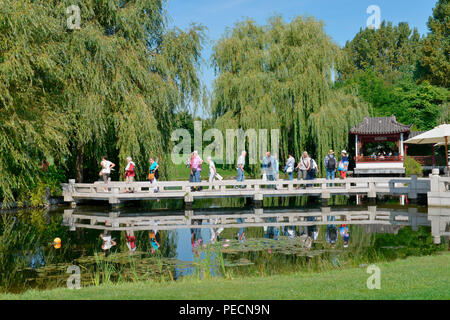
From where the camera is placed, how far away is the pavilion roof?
32.2 metres

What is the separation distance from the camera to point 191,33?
21.9 meters

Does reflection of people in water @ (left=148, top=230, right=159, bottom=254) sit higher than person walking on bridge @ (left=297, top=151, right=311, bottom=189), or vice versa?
person walking on bridge @ (left=297, top=151, right=311, bottom=189)

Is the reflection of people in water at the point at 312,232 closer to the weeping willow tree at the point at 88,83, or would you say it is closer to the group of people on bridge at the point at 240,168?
the group of people on bridge at the point at 240,168

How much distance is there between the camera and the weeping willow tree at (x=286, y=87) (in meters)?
29.2

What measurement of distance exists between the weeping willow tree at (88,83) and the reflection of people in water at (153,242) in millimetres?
5228

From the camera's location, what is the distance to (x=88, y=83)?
18.8m

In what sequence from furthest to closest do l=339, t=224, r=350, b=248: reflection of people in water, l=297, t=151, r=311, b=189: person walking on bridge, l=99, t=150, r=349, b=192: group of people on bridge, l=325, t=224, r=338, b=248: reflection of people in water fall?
l=297, t=151, r=311, b=189: person walking on bridge < l=99, t=150, r=349, b=192: group of people on bridge < l=339, t=224, r=350, b=248: reflection of people in water < l=325, t=224, r=338, b=248: reflection of people in water

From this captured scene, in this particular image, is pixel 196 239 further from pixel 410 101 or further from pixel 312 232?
pixel 410 101

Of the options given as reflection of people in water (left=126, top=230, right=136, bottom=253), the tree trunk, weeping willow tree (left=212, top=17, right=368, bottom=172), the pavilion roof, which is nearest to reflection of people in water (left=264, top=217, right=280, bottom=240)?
reflection of people in water (left=126, top=230, right=136, bottom=253)

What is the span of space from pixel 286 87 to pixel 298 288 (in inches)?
934

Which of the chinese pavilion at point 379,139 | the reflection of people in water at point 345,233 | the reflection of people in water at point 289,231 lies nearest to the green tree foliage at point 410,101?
the chinese pavilion at point 379,139

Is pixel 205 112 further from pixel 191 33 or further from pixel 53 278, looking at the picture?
pixel 53 278

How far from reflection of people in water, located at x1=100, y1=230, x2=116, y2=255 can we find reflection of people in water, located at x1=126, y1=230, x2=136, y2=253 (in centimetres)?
A: 40

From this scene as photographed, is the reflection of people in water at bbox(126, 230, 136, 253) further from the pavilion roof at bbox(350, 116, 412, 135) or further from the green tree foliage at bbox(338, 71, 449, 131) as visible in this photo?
the green tree foliage at bbox(338, 71, 449, 131)
